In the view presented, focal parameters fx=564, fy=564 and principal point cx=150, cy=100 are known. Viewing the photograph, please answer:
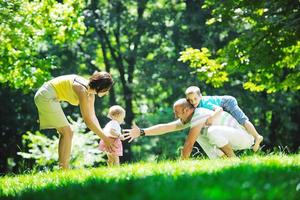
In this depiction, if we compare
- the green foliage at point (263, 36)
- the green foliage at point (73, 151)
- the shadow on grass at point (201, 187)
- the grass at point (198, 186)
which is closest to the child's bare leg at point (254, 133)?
Result: the grass at point (198, 186)

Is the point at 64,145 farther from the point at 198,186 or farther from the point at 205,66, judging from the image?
the point at 205,66

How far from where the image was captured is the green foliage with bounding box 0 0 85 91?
1506 centimetres

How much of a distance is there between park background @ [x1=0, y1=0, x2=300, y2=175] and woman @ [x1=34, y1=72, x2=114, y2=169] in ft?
16.1

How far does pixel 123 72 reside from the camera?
33.1 m

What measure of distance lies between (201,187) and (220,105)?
5.06 m

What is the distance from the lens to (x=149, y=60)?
96.8ft

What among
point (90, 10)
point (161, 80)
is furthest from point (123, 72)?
point (161, 80)

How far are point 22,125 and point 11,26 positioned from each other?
55.6 feet

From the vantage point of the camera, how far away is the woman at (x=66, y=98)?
7.62m

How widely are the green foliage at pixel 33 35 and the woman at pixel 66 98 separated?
6.85 metres

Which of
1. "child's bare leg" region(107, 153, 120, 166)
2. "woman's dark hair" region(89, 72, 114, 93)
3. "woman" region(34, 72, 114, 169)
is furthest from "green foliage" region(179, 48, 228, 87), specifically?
"woman's dark hair" region(89, 72, 114, 93)

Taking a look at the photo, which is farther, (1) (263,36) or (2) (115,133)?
(1) (263,36)

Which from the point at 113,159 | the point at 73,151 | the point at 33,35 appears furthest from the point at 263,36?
the point at 73,151

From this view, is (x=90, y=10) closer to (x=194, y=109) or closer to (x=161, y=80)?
(x=161, y=80)
